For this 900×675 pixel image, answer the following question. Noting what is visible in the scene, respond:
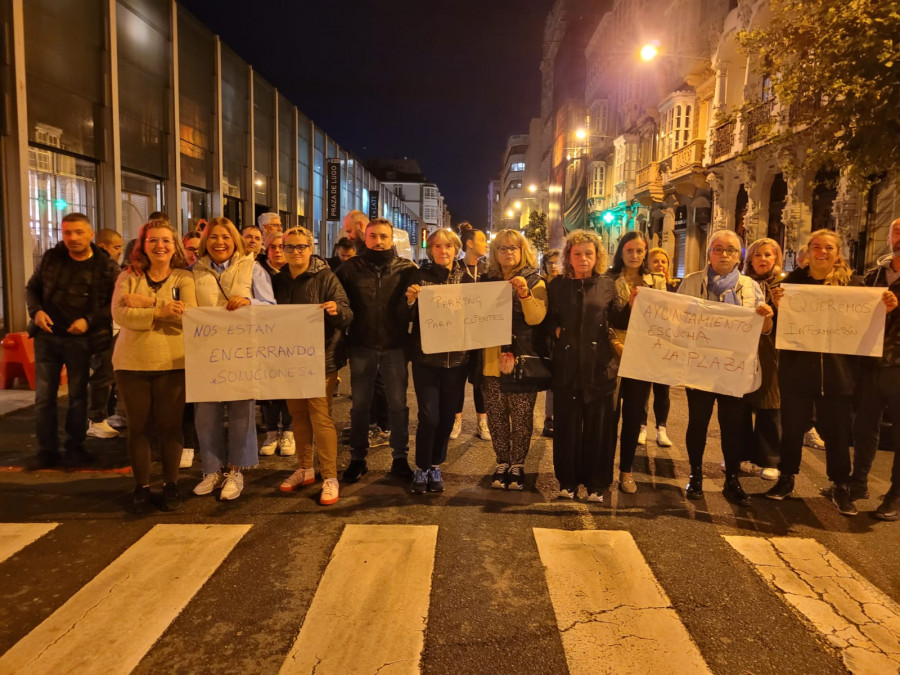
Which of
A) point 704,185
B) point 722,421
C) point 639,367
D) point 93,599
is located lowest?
point 93,599

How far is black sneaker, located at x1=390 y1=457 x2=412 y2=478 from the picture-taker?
5.41 meters

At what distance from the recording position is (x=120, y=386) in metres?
4.50

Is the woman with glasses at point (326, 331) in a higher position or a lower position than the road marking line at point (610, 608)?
higher

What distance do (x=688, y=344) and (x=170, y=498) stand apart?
4.23 m

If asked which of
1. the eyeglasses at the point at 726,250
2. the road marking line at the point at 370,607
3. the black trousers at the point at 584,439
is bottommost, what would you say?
the road marking line at the point at 370,607

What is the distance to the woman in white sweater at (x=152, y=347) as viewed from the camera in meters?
4.45

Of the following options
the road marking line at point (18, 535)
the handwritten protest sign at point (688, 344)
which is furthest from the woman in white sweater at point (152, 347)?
the handwritten protest sign at point (688, 344)

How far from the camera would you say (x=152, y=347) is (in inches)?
177

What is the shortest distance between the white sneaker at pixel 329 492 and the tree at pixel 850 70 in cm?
857

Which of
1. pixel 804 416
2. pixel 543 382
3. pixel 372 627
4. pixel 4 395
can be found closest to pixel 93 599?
pixel 372 627

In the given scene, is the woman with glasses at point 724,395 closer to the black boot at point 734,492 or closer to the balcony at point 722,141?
the black boot at point 734,492

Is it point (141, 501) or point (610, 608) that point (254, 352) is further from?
point (610, 608)

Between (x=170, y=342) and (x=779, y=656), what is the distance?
14.2 feet

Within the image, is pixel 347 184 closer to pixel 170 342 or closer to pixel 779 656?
pixel 170 342
